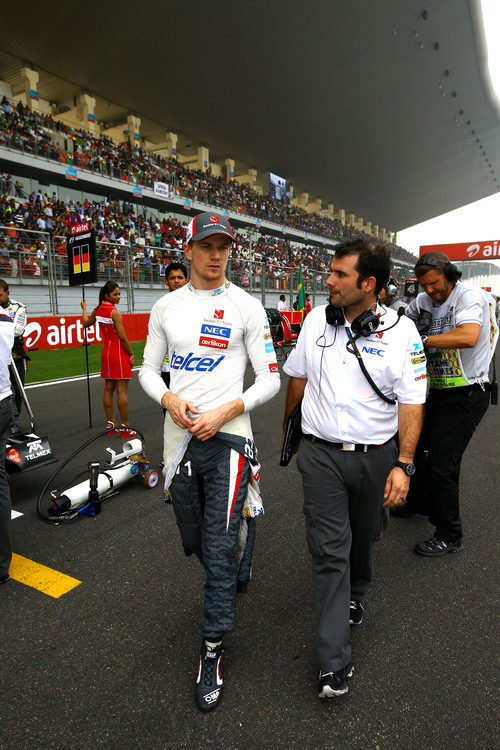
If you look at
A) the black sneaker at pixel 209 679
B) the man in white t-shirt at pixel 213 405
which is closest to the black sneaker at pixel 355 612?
the man in white t-shirt at pixel 213 405

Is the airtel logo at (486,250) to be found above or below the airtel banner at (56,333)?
above

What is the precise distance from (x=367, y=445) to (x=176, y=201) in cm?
2924

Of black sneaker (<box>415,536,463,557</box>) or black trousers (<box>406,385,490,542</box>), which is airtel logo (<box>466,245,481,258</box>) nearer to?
black trousers (<box>406,385,490,542</box>)

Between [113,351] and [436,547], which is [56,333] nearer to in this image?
[113,351]

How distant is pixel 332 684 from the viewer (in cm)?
194

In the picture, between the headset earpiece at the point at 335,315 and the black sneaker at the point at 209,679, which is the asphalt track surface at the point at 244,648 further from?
the headset earpiece at the point at 335,315

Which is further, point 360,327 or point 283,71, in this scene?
point 283,71

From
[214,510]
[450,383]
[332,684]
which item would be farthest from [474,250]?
[332,684]

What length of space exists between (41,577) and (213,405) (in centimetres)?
176

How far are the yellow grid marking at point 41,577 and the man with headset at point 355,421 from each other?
5.31 feet

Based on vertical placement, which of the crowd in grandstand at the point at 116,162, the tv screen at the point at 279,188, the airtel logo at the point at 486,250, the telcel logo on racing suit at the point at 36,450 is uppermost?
the tv screen at the point at 279,188

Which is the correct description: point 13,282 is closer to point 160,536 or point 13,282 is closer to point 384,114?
point 160,536

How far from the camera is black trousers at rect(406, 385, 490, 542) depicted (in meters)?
3.08

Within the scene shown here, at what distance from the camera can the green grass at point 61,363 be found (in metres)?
9.31
